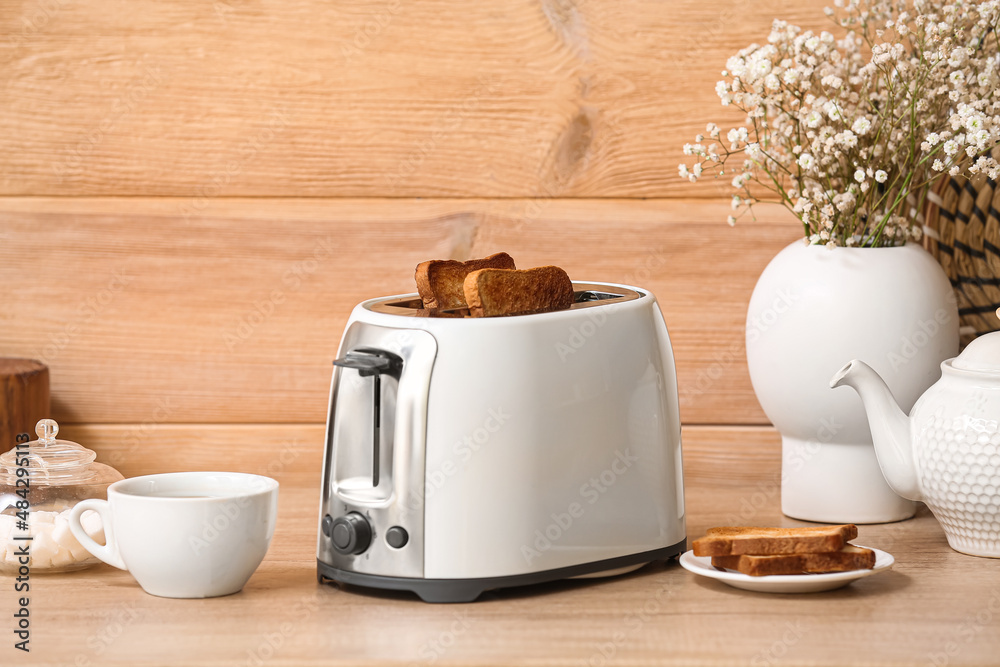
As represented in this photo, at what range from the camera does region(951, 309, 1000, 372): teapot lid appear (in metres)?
0.85

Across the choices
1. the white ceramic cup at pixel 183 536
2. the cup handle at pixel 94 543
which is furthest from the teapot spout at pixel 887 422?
the cup handle at pixel 94 543

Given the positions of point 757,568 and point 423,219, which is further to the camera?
point 423,219

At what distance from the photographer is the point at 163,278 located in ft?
3.82

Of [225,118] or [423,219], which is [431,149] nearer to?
[423,219]

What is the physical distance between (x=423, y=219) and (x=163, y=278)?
0.31m

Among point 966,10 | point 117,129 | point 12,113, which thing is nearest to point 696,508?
point 966,10

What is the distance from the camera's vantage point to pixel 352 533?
2.51 ft

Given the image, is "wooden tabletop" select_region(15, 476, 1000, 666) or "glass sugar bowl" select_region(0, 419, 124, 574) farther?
"glass sugar bowl" select_region(0, 419, 124, 574)

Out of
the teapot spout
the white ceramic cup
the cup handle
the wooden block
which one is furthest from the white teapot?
the wooden block

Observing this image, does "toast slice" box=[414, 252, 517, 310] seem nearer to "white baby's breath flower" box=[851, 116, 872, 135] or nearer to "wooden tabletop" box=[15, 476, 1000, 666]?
"wooden tabletop" box=[15, 476, 1000, 666]

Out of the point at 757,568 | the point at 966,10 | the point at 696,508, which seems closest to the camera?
the point at 757,568

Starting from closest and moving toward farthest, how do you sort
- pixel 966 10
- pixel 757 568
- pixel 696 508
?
pixel 757 568, pixel 966 10, pixel 696 508

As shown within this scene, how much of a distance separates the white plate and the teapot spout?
11cm

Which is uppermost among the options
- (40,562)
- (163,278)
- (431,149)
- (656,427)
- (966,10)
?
(966,10)
